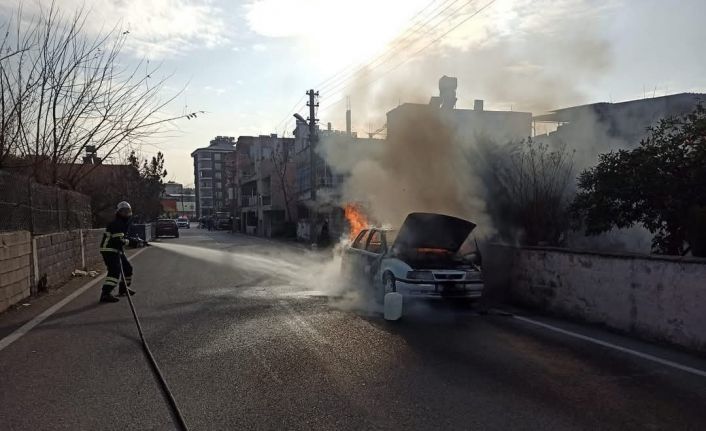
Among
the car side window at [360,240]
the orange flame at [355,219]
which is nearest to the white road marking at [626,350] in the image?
the car side window at [360,240]

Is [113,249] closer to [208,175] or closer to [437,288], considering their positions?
[437,288]

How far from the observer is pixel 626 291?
655 cm

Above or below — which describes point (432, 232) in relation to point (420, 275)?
above

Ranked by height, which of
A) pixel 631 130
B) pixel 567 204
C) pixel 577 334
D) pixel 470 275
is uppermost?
pixel 631 130

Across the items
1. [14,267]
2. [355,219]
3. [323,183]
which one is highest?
[323,183]

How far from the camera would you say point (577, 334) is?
640cm

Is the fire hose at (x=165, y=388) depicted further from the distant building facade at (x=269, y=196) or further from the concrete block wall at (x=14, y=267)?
the distant building facade at (x=269, y=196)

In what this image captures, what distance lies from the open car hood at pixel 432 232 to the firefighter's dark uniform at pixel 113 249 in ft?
15.0

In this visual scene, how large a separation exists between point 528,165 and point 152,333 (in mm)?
8391

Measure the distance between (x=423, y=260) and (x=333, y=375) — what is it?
11.9 ft

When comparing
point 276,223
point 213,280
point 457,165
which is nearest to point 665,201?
point 457,165

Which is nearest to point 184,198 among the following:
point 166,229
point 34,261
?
point 166,229

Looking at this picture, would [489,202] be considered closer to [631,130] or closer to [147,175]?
[631,130]

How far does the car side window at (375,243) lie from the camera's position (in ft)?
29.0
